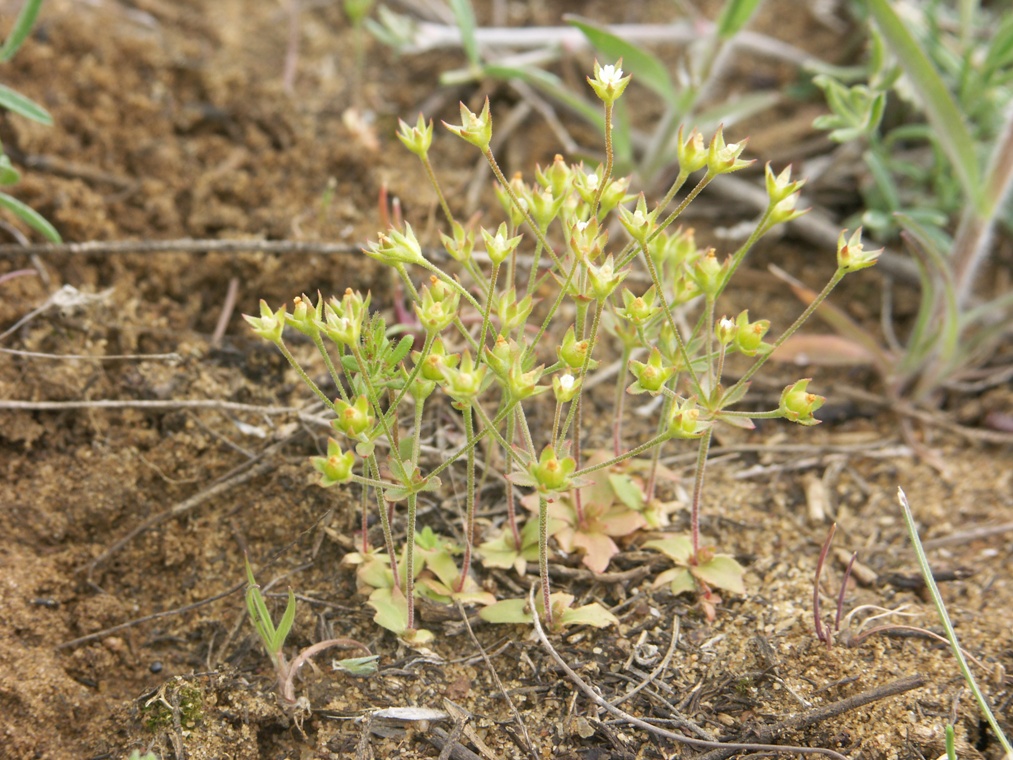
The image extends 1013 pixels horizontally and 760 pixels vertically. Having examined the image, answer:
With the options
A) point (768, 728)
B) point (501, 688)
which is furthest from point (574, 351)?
point (768, 728)

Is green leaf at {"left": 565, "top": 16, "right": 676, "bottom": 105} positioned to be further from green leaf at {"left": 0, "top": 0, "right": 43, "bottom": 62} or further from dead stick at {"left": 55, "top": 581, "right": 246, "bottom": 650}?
dead stick at {"left": 55, "top": 581, "right": 246, "bottom": 650}

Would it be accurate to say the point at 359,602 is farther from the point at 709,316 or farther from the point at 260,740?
the point at 709,316

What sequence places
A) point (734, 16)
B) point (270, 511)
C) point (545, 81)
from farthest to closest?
1. point (545, 81)
2. point (734, 16)
3. point (270, 511)

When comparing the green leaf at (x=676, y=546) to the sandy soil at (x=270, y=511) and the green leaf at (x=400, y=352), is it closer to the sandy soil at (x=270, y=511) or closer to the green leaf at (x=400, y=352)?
the sandy soil at (x=270, y=511)

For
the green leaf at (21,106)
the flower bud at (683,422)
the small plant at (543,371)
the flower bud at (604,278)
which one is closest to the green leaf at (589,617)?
the small plant at (543,371)

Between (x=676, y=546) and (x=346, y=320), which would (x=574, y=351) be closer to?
(x=346, y=320)
